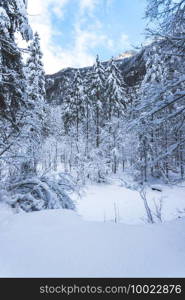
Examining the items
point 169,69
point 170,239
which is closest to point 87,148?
point 169,69

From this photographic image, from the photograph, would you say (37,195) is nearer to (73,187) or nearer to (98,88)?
(73,187)

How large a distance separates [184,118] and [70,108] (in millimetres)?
22770

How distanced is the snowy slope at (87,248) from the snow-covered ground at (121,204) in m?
4.85

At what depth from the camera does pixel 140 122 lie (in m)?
4.27

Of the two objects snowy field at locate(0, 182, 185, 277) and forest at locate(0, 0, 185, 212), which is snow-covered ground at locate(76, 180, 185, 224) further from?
snowy field at locate(0, 182, 185, 277)

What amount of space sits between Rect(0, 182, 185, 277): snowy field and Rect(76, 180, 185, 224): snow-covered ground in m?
4.78

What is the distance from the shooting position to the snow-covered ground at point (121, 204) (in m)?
9.23

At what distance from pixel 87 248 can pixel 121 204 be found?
10335 millimetres

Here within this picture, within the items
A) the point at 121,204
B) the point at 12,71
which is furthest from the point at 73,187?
the point at 121,204

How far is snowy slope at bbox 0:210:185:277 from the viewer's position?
2.13 m

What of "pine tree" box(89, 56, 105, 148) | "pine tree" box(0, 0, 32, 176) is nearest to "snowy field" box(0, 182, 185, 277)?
"pine tree" box(0, 0, 32, 176)

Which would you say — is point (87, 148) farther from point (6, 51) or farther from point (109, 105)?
Result: point (6, 51)

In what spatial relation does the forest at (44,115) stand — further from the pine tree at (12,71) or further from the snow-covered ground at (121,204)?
the snow-covered ground at (121,204)

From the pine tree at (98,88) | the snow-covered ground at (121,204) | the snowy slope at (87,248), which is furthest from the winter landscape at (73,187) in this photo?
the pine tree at (98,88)
